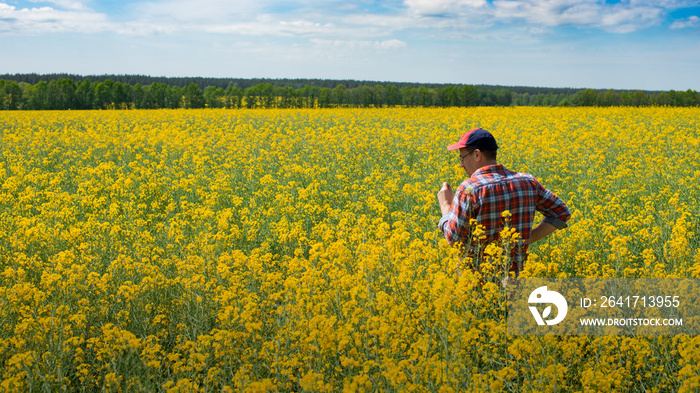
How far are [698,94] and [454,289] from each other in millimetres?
56469

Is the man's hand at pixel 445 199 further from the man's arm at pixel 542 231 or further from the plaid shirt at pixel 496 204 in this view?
the man's arm at pixel 542 231

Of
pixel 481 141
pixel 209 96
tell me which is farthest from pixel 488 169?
pixel 209 96

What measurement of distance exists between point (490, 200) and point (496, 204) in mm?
70

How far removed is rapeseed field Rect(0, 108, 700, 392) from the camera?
2.97 meters

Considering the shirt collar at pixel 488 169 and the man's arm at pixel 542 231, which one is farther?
the man's arm at pixel 542 231

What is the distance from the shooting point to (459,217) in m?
3.71

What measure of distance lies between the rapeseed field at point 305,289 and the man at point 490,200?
247mm

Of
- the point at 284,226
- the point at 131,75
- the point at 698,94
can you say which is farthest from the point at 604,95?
the point at 131,75

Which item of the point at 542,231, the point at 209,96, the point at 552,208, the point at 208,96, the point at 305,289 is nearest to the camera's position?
the point at 305,289

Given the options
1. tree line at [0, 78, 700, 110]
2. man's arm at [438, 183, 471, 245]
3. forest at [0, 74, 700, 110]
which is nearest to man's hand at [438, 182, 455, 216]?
man's arm at [438, 183, 471, 245]

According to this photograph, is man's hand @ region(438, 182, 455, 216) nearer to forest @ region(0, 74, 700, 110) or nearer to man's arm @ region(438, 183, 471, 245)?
man's arm @ region(438, 183, 471, 245)

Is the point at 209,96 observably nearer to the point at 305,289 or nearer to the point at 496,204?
the point at 305,289

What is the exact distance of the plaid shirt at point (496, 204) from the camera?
3650mm

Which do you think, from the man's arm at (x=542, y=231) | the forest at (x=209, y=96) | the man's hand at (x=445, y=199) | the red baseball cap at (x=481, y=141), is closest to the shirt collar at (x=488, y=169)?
the red baseball cap at (x=481, y=141)
